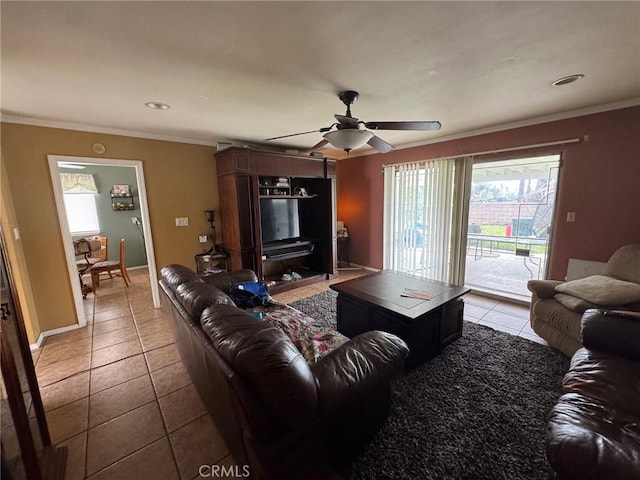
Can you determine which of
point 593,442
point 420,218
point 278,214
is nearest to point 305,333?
point 593,442

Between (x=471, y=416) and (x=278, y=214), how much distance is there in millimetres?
3423

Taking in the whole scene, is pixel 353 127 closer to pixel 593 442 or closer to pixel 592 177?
pixel 593 442

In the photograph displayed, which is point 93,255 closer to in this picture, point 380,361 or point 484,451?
point 380,361

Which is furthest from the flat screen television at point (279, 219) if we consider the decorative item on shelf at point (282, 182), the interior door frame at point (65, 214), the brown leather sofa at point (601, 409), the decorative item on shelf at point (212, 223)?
the brown leather sofa at point (601, 409)

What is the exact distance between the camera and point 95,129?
9.77ft

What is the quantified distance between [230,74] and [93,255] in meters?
4.97

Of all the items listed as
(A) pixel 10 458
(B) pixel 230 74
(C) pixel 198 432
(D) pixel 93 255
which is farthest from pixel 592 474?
(D) pixel 93 255

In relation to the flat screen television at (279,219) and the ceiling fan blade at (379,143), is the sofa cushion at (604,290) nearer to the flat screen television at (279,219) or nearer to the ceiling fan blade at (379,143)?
the ceiling fan blade at (379,143)

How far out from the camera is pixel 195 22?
1298mm

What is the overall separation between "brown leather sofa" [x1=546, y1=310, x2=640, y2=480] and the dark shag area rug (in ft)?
1.20

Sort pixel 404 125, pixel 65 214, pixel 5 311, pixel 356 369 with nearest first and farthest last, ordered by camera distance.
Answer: pixel 5 311 → pixel 356 369 → pixel 404 125 → pixel 65 214

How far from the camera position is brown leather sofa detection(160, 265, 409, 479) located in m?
0.99

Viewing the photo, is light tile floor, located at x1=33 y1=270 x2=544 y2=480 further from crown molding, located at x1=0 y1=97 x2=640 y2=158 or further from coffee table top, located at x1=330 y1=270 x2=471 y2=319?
crown molding, located at x1=0 y1=97 x2=640 y2=158

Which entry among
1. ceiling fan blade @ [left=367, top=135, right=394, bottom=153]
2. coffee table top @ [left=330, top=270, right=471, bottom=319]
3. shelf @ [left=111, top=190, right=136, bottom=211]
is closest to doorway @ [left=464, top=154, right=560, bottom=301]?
coffee table top @ [left=330, top=270, right=471, bottom=319]
